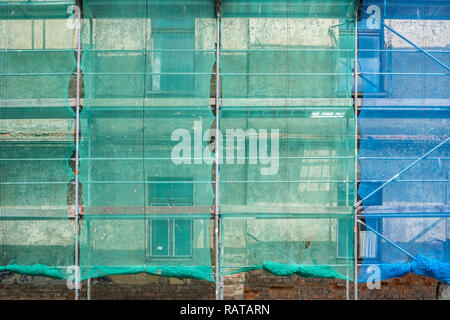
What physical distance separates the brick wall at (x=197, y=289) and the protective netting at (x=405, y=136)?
50 centimetres

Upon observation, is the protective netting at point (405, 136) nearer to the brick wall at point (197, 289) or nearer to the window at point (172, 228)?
the brick wall at point (197, 289)

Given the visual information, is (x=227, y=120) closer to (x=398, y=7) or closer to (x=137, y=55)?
(x=137, y=55)

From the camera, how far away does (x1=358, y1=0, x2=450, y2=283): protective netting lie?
4.95 meters

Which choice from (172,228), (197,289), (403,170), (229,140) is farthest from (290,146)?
(197,289)

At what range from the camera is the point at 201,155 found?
16.4ft

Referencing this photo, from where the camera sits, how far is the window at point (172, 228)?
5160mm

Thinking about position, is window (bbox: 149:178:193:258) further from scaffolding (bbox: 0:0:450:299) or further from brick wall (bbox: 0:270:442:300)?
brick wall (bbox: 0:270:442:300)

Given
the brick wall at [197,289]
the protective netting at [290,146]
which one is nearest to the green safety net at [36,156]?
the brick wall at [197,289]

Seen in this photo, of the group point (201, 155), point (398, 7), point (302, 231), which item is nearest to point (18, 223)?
point (201, 155)

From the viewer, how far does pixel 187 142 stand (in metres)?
5.02

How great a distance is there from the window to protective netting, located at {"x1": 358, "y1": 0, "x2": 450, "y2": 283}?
294 centimetres

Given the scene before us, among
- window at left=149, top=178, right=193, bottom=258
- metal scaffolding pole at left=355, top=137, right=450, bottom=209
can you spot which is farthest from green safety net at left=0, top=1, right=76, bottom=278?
metal scaffolding pole at left=355, top=137, right=450, bottom=209

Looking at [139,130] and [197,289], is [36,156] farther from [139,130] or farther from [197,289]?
[197,289]

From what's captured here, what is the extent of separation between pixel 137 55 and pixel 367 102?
154 inches
